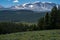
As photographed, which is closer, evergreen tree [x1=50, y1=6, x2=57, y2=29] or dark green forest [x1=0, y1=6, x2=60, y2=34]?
dark green forest [x1=0, y1=6, x2=60, y2=34]

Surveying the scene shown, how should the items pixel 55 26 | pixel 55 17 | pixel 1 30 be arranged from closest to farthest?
pixel 1 30 → pixel 55 26 → pixel 55 17

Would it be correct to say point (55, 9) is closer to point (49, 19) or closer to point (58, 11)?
point (58, 11)

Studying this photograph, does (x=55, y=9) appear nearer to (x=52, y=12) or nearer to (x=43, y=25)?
(x=52, y=12)

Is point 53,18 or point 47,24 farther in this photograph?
point 53,18

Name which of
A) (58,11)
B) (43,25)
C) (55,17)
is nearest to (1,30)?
(43,25)

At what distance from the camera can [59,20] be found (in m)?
91.6

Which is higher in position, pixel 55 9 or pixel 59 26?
pixel 55 9

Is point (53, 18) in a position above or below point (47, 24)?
above

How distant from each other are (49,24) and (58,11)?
1417 cm

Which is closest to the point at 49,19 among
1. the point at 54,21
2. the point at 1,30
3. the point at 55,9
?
the point at 54,21

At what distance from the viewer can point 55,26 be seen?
275 ft

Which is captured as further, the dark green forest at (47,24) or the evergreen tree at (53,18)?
the evergreen tree at (53,18)

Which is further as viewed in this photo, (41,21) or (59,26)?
(41,21)

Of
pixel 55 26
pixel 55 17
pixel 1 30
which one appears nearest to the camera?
pixel 1 30
